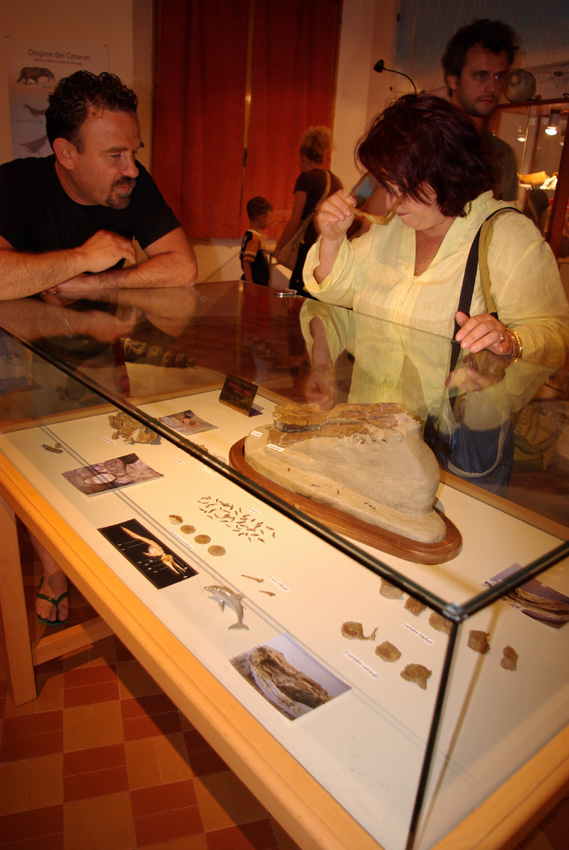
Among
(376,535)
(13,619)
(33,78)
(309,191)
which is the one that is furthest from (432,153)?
(33,78)

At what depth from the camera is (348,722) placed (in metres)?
0.81

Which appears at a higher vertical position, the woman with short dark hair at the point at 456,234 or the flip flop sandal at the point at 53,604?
the woman with short dark hair at the point at 456,234

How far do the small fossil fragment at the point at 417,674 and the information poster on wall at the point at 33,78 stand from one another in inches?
162

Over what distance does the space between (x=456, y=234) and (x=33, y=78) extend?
350cm

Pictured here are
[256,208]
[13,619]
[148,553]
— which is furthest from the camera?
[256,208]

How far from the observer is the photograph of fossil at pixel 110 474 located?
4.51 ft

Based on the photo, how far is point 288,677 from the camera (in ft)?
2.87

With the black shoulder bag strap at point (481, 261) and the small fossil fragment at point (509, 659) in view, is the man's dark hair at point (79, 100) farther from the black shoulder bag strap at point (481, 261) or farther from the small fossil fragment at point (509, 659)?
the small fossil fragment at point (509, 659)

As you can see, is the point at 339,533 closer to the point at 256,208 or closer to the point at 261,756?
the point at 261,756

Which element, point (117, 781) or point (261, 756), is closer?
point (261, 756)

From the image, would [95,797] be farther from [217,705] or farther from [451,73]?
[451,73]

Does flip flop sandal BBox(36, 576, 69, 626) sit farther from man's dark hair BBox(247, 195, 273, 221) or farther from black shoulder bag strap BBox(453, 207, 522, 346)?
man's dark hair BBox(247, 195, 273, 221)

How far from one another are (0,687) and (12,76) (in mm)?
3622

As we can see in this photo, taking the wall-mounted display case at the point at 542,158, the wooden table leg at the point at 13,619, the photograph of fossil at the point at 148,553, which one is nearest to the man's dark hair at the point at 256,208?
the wall-mounted display case at the point at 542,158
